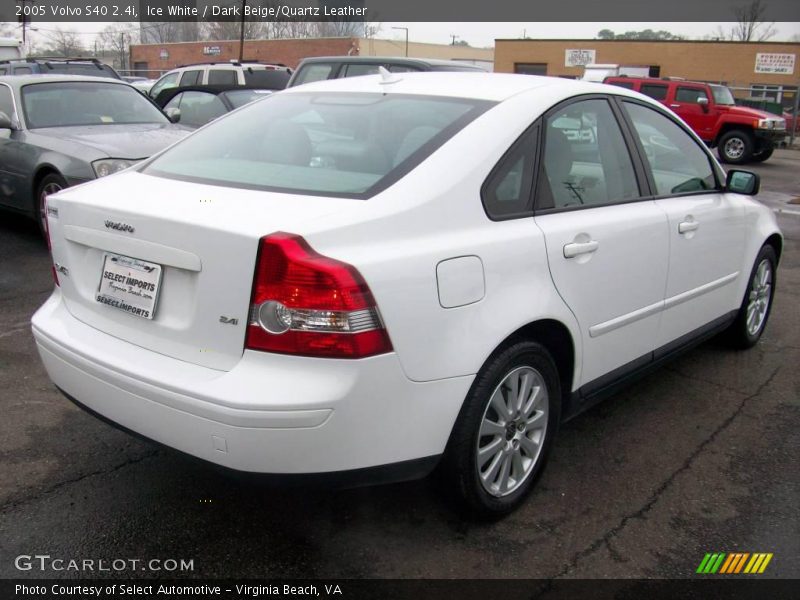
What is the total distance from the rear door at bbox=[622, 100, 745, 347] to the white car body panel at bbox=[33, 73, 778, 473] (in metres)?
0.74

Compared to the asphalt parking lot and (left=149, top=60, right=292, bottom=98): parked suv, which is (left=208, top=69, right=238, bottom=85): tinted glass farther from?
the asphalt parking lot

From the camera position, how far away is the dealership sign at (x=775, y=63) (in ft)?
111

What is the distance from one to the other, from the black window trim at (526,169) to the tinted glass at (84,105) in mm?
5833

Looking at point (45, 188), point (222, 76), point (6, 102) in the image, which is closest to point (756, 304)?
point (45, 188)

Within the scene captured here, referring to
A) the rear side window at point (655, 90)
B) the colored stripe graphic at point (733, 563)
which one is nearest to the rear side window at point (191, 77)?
the rear side window at point (655, 90)

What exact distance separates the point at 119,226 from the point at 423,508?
1.56 m

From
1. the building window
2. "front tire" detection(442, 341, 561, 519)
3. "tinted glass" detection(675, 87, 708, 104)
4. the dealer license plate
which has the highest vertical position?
the building window

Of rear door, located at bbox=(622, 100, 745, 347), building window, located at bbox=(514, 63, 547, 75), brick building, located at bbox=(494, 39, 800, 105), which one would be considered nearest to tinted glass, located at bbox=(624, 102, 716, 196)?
rear door, located at bbox=(622, 100, 745, 347)

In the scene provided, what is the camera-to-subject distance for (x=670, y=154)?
157 inches

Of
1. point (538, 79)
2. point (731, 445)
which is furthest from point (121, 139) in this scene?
point (731, 445)

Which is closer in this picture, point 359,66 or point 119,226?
point 119,226

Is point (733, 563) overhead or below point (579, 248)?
below

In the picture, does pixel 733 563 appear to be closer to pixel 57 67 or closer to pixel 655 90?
pixel 57 67

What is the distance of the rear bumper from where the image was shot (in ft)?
7.28
